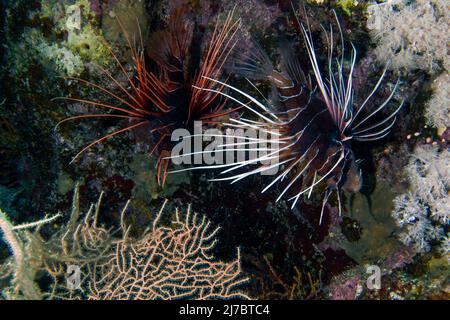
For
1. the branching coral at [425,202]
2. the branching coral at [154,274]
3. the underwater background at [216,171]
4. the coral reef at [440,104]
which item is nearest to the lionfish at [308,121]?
the underwater background at [216,171]

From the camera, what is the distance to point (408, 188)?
116 inches

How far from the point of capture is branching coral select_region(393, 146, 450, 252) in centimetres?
281

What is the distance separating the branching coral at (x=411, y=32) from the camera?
2.68 metres

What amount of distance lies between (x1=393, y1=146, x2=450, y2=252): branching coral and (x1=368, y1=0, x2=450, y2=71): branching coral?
2.50ft

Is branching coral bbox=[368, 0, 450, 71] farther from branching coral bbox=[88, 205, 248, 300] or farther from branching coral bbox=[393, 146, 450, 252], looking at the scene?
branching coral bbox=[88, 205, 248, 300]

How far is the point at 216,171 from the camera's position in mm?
3484

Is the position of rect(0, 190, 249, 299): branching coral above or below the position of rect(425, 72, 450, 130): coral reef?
below

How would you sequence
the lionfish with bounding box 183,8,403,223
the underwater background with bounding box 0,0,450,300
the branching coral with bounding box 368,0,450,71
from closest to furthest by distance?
the lionfish with bounding box 183,8,403,223, the branching coral with bounding box 368,0,450,71, the underwater background with bounding box 0,0,450,300

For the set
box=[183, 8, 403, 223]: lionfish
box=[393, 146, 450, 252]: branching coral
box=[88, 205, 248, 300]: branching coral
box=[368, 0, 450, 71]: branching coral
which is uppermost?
box=[368, 0, 450, 71]: branching coral

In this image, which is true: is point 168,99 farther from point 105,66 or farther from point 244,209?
point 244,209

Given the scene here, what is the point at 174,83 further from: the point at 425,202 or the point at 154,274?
the point at 425,202

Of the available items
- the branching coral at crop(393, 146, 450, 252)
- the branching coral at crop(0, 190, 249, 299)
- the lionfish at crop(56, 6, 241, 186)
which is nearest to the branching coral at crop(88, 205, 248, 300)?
the branching coral at crop(0, 190, 249, 299)

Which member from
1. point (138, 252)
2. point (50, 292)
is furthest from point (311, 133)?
point (50, 292)

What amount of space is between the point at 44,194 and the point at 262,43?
2747 millimetres
